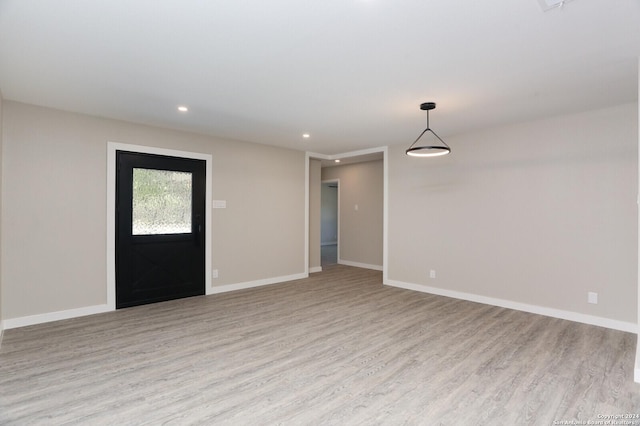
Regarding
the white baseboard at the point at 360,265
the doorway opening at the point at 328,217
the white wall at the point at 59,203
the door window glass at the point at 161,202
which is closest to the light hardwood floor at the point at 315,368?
the white wall at the point at 59,203

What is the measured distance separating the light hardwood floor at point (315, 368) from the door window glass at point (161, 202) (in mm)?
1149

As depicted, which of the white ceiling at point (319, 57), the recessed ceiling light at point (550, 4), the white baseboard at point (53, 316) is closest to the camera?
the recessed ceiling light at point (550, 4)

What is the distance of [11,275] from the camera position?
368 centimetres

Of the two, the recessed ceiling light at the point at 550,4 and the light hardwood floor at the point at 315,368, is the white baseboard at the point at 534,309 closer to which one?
the light hardwood floor at the point at 315,368

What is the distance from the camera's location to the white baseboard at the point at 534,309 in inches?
147

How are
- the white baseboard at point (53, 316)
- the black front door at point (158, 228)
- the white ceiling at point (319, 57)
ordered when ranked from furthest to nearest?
the black front door at point (158, 228) → the white baseboard at point (53, 316) → the white ceiling at point (319, 57)

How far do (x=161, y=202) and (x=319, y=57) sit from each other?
3326 millimetres

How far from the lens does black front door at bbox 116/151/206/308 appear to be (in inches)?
175

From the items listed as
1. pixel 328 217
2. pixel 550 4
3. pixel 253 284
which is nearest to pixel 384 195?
pixel 253 284

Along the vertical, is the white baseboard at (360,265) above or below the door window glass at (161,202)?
below

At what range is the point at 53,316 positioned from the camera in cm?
393

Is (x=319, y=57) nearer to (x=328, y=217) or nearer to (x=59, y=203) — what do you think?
(x=59, y=203)

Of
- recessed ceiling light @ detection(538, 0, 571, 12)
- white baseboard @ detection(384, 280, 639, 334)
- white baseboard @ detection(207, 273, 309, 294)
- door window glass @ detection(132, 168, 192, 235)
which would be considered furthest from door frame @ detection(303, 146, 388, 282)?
recessed ceiling light @ detection(538, 0, 571, 12)

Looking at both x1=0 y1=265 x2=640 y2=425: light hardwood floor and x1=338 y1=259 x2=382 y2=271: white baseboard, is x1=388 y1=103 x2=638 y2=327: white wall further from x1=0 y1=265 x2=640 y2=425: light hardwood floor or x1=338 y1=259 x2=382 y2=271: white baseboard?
x1=338 y1=259 x2=382 y2=271: white baseboard
